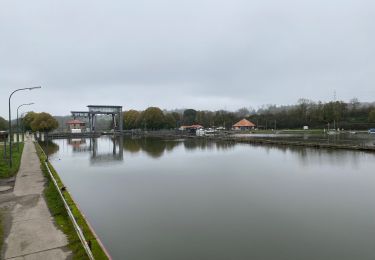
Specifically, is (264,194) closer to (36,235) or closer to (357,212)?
(357,212)

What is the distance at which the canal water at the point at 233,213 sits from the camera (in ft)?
24.0

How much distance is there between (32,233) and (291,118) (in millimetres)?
85061

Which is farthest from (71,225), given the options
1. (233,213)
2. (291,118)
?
(291,118)

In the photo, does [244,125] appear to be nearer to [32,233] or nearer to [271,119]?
[271,119]

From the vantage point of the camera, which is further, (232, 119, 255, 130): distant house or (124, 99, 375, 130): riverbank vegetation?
(232, 119, 255, 130): distant house

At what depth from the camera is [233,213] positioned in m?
9.97

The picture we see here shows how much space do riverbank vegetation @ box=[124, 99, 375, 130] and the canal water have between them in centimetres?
6521

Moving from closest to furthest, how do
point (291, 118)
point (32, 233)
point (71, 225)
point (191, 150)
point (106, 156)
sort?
1. point (32, 233)
2. point (71, 225)
3. point (106, 156)
4. point (191, 150)
5. point (291, 118)

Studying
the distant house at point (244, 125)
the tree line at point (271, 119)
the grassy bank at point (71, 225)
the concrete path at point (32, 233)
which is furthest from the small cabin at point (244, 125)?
the concrete path at point (32, 233)

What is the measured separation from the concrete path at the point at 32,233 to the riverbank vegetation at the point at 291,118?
74159 mm

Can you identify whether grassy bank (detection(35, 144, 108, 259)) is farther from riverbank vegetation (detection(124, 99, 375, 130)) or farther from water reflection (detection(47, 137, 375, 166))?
riverbank vegetation (detection(124, 99, 375, 130))

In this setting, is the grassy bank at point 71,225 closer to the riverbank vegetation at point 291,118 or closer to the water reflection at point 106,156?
the water reflection at point 106,156

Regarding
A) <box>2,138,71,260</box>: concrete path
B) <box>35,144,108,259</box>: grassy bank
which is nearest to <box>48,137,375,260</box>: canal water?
<box>35,144,108,259</box>: grassy bank

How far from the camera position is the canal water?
24.0 ft
